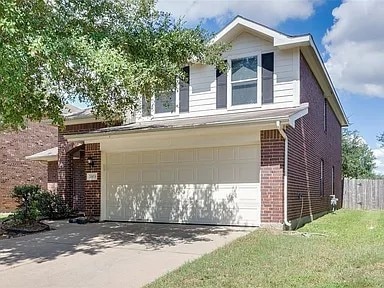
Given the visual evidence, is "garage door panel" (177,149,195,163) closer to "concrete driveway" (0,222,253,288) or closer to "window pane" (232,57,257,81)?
"concrete driveway" (0,222,253,288)

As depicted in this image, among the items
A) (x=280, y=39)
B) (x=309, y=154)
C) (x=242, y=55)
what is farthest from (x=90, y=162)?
(x=309, y=154)

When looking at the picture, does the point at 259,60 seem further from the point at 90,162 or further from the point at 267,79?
the point at 90,162

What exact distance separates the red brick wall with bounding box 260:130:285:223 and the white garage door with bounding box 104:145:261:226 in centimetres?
28

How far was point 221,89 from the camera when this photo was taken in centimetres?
1260

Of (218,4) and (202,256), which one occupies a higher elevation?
(218,4)

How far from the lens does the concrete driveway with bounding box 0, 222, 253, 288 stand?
5941 mm

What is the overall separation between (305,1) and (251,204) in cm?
628

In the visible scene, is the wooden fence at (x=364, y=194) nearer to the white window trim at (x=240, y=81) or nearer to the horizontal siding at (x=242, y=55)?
the horizontal siding at (x=242, y=55)

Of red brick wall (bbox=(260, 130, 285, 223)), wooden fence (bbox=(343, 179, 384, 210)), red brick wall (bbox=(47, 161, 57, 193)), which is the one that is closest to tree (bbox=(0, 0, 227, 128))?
red brick wall (bbox=(260, 130, 285, 223))

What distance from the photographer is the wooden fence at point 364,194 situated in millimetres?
20500

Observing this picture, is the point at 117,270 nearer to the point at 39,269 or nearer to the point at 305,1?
the point at 39,269

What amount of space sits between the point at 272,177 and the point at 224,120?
6.42 ft

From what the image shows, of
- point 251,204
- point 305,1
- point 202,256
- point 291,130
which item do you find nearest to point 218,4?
point 305,1

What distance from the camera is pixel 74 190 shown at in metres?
16.0
